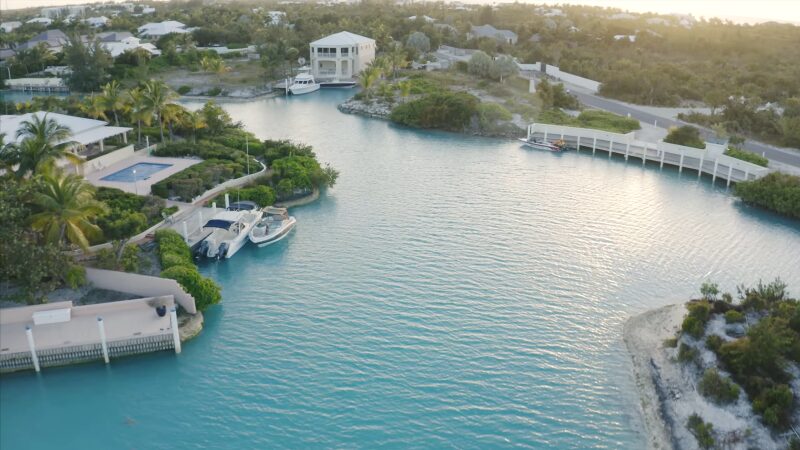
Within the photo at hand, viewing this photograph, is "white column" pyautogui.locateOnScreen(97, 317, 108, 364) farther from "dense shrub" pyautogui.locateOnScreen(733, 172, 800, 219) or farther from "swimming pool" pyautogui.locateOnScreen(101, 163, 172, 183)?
"dense shrub" pyautogui.locateOnScreen(733, 172, 800, 219)

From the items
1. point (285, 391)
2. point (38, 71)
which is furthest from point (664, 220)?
point (38, 71)

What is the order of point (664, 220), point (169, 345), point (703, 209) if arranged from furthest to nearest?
point (703, 209)
point (664, 220)
point (169, 345)

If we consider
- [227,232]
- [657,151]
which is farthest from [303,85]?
[227,232]

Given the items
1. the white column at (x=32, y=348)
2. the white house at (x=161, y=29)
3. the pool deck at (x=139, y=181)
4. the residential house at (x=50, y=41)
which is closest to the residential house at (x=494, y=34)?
the white house at (x=161, y=29)

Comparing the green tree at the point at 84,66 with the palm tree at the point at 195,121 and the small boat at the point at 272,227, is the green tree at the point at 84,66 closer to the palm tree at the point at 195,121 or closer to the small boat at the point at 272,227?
the palm tree at the point at 195,121

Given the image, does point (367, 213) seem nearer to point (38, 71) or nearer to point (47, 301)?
point (47, 301)

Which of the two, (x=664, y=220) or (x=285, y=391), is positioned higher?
(x=664, y=220)
